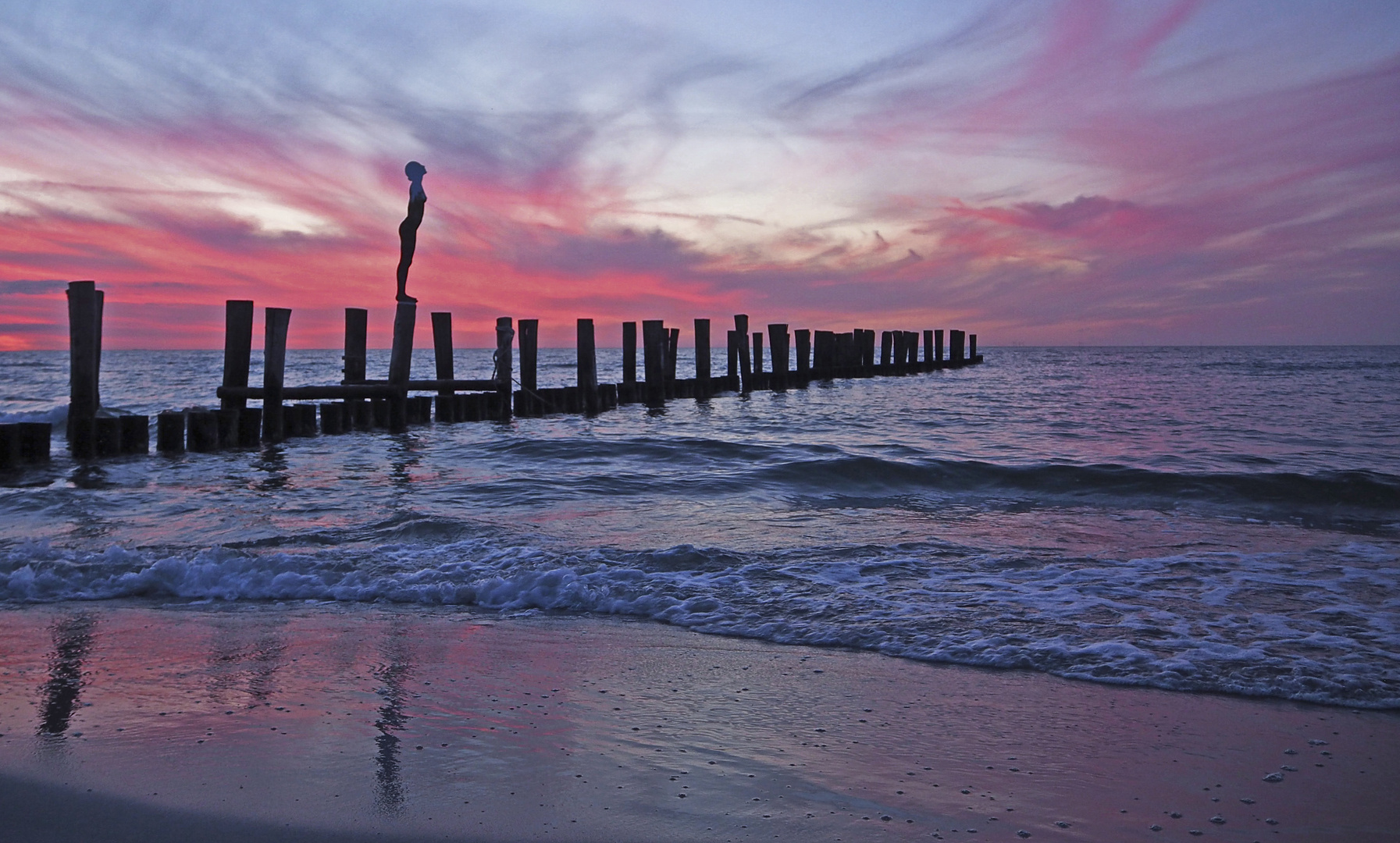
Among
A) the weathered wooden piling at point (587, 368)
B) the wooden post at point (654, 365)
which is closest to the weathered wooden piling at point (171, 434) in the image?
the weathered wooden piling at point (587, 368)

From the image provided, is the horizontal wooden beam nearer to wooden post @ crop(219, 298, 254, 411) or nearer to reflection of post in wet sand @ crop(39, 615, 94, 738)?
wooden post @ crop(219, 298, 254, 411)

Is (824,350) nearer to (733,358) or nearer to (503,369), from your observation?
(733,358)

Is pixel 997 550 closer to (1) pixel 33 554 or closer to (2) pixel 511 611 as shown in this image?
(2) pixel 511 611

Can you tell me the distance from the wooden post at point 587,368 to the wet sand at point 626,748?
43.5 feet

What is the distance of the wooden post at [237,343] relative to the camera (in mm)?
11805

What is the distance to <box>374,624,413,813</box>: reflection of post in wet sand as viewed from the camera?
2482mm

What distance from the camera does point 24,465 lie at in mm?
9266

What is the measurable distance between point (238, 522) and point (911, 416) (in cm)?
1297

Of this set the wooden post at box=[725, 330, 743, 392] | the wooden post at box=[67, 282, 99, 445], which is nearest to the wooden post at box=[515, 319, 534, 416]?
the wooden post at box=[67, 282, 99, 445]

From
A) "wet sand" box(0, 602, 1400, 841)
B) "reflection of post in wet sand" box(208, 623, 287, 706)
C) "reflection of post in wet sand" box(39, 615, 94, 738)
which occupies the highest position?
"reflection of post in wet sand" box(39, 615, 94, 738)

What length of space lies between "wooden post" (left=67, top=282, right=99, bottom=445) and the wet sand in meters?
6.99

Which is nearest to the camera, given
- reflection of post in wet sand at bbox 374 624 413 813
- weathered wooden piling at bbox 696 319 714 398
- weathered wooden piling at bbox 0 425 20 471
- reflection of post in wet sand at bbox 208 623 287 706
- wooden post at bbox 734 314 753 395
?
reflection of post in wet sand at bbox 374 624 413 813

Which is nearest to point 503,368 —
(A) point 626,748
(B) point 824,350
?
(A) point 626,748

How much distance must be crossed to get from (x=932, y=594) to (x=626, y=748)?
2.63m
